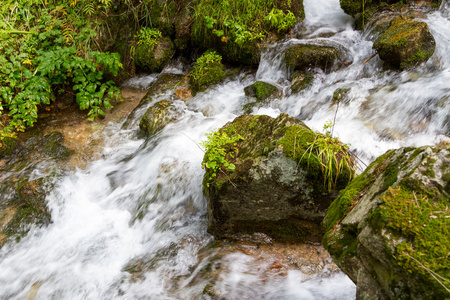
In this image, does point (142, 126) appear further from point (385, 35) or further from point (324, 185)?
point (385, 35)

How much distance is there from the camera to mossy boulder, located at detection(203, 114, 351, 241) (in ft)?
9.87

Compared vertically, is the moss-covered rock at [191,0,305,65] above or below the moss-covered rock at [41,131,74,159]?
above

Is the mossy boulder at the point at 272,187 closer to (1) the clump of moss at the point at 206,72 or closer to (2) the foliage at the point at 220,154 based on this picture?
(2) the foliage at the point at 220,154

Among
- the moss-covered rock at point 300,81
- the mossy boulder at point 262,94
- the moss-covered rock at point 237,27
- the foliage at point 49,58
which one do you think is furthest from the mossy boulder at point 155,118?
the moss-covered rock at point 300,81

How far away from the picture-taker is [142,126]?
571 cm

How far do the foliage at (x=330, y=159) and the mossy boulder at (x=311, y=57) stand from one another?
3598mm

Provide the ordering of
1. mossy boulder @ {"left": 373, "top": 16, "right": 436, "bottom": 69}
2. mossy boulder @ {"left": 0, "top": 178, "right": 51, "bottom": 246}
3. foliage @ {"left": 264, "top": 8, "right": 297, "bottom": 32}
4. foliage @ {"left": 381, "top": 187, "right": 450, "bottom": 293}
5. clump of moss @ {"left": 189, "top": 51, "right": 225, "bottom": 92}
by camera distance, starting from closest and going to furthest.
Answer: foliage @ {"left": 381, "top": 187, "right": 450, "bottom": 293} < mossy boulder @ {"left": 0, "top": 178, "right": 51, "bottom": 246} < mossy boulder @ {"left": 373, "top": 16, "right": 436, "bottom": 69} < clump of moss @ {"left": 189, "top": 51, "right": 225, "bottom": 92} < foliage @ {"left": 264, "top": 8, "right": 297, "bottom": 32}

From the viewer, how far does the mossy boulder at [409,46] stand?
5213mm

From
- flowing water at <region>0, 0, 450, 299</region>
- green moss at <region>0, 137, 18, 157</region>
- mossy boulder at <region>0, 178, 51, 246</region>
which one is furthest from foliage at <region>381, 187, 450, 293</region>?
green moss at <region>0, 137, 18, 157</region>

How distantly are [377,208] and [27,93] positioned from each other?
20.1ft

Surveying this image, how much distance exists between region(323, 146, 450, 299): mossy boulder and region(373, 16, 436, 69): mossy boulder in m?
4.31

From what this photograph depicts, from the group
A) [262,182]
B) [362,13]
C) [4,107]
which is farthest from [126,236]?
[362,13]

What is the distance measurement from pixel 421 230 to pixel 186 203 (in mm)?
3048

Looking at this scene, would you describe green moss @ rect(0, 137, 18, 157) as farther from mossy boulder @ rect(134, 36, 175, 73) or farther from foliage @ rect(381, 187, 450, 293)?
foliage @ rect(381, 187, 450, 293)
